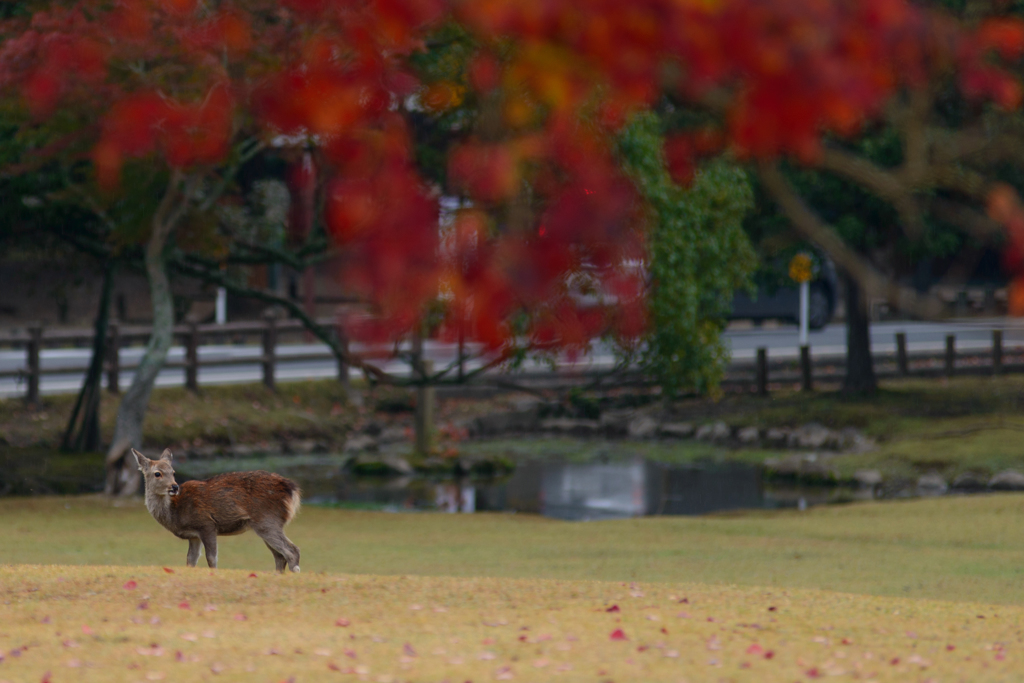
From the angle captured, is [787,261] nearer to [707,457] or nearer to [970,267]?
[707,457]

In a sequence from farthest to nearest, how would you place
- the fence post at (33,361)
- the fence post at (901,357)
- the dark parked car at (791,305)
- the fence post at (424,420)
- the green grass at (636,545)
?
the dark parked car at (791,305) → the fence post at (901,357) → the fence post at (33,361) → the fence post at (424,420) → the green grass at (636,545)

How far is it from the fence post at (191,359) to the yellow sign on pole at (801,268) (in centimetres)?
1184

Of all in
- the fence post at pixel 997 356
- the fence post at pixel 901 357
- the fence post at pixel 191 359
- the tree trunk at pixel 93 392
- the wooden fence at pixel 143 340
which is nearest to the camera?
the tree trunk at pixel 93 392

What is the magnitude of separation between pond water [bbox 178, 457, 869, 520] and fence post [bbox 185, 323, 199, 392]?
313cm

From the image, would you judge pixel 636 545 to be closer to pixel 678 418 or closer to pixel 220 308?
pixel 678 418

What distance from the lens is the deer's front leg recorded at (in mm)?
8711

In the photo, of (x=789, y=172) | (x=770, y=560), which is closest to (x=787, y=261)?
(x=789, y=172)

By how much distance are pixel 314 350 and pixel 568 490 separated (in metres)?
12.1

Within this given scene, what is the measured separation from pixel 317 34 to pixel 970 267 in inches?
1255

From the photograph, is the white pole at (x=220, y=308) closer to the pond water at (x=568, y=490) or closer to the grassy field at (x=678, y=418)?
the grassy field at (x=678, y=418)

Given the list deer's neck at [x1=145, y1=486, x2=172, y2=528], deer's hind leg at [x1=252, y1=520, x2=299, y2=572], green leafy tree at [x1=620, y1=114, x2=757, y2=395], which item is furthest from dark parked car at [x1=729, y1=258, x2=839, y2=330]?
deer's neck at [x1=145, y1=486, x2=172, y2=528]

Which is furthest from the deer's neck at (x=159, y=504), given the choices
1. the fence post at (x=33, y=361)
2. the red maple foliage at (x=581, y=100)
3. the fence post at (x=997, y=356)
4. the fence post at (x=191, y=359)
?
the fence post at (x=997, y=356)

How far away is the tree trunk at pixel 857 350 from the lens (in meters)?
24.8

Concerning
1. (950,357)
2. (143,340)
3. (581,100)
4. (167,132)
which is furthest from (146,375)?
(950,357)
